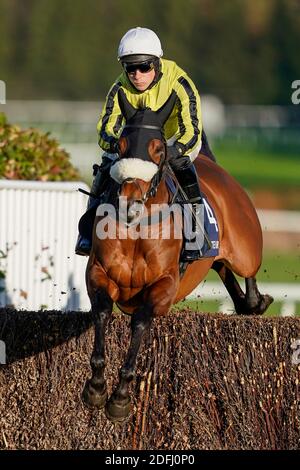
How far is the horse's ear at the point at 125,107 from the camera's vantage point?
21.3 ft

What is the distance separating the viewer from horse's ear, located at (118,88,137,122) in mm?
6484

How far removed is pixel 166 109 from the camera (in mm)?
6613

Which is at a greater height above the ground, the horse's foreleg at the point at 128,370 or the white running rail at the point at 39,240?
the white running rail at the point at 39,240

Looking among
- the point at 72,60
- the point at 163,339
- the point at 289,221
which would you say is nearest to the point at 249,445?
the point at 163,339

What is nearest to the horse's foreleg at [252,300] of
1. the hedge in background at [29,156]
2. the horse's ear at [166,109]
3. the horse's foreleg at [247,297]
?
the horse's foreleg at [247,297]

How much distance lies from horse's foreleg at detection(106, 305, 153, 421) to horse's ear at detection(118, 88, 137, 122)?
40.9 inches

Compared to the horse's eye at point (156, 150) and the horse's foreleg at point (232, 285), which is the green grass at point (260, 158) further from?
the horse's eye at point (156, 150)

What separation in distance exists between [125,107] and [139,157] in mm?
389

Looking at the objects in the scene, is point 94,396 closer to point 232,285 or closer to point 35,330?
point 35,330

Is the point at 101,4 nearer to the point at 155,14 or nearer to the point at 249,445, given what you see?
the point at 155,14

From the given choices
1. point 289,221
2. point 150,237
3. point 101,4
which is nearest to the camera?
point 150,237

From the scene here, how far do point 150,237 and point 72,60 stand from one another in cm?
4601

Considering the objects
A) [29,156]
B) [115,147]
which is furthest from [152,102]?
[29,156]

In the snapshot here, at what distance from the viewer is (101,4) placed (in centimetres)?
5506
